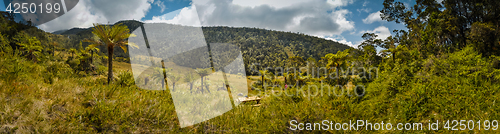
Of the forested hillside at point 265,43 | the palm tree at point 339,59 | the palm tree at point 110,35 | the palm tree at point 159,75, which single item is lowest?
the palm tree at point 159,75

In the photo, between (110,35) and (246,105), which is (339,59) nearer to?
(246,105)

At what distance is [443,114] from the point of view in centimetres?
725

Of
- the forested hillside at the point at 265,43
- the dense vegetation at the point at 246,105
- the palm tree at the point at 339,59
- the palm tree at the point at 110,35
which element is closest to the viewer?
the dense vegetation at the point at 246,105

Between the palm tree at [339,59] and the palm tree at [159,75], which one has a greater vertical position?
the palm tree at [339,59]

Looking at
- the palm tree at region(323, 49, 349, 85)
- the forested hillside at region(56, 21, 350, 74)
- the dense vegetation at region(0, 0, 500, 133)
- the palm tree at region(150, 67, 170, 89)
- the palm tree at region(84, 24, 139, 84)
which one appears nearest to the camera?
the dense vegetation at region(0, 0, 500, 133)

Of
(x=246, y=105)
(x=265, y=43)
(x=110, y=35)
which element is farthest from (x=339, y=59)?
(x=265, y=43)

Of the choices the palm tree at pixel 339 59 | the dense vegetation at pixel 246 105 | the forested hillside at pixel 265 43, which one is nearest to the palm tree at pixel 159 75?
the dense vegetation at pixel 246 105

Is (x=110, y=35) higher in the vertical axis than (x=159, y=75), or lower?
higher

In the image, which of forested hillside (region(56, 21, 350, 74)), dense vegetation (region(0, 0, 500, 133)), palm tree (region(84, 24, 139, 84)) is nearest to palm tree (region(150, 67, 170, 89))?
palm tree (region(84, 24, 139, 84))

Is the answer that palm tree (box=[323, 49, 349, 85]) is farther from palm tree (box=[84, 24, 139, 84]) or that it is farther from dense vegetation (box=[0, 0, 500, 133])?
palm tree (box=[84, 24, 139, 84])

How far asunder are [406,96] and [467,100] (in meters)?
1.82

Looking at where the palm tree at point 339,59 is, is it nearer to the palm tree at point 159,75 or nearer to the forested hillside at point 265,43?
the palm tree at point 159,75

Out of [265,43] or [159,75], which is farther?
[265,43]

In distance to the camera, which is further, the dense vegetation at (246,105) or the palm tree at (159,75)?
the palm tree at (159,75)
